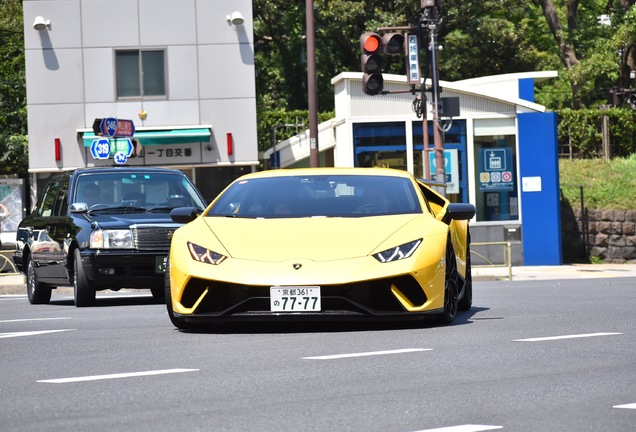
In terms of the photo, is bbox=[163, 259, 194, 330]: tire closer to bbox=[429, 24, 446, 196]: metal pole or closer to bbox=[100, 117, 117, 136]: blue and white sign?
bbox=[429, 24, 446, 196]: metal pole

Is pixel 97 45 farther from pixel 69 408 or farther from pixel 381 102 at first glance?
pixel 69 408

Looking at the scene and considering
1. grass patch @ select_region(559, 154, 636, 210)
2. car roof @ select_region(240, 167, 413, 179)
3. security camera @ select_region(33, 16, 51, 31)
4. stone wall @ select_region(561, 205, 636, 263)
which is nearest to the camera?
car roof @ select_region(240, 167, 413, 179)

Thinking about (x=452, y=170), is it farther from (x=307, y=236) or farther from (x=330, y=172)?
(x=307, y=236)

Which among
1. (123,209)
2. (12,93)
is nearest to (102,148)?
(123,209)

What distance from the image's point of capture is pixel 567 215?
33.0 m

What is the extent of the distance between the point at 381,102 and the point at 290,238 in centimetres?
2070

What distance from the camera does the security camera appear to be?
33625mm

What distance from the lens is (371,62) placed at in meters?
22.5

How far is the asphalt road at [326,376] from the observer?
6.31 metres

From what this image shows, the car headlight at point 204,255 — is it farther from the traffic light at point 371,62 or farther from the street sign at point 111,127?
Answer: the street sign at point 111,127

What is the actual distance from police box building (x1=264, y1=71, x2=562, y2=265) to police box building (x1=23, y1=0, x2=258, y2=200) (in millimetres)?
3981

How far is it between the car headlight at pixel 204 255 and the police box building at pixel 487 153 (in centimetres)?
2047

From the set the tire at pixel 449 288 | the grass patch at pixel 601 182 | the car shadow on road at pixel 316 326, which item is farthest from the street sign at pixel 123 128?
the tire at pixel 449 288

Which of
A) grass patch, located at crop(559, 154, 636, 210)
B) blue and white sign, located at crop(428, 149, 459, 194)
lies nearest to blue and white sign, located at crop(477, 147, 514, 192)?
blue and white sign, located at crop(428, 149, 459, 194)
